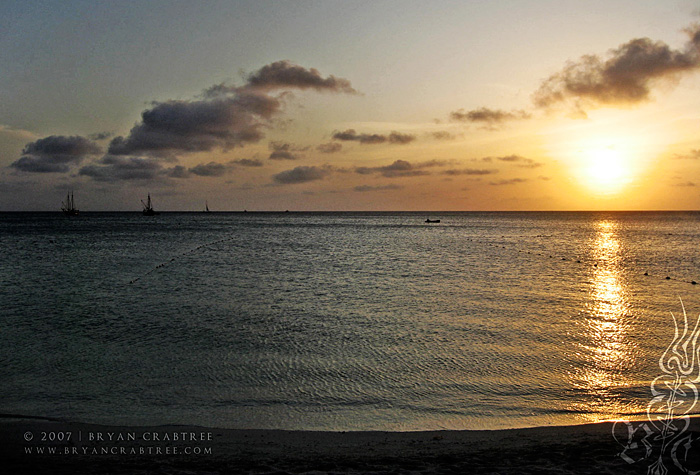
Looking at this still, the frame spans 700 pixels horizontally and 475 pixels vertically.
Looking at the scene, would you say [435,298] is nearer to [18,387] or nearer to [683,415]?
[683,415]

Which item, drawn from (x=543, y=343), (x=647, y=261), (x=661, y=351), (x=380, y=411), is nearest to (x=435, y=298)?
(x=543, y=343)

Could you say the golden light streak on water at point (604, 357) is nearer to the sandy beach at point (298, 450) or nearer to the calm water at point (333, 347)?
the calm water at point (333, 347)

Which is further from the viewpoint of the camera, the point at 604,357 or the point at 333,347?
the point at 333,347

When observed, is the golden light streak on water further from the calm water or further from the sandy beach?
the sandy beach

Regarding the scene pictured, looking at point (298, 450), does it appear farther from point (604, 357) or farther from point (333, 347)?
point (604, 357)

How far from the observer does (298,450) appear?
26.9 feet

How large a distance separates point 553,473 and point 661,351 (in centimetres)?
1081

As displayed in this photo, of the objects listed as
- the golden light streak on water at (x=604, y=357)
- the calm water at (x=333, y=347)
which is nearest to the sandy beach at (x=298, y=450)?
the calm water at (x=333, y=347)

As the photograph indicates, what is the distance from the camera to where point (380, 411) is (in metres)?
10.2

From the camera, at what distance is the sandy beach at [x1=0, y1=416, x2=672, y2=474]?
7.33 metres

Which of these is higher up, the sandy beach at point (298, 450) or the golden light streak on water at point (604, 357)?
the sandy beach at point (298, 450)

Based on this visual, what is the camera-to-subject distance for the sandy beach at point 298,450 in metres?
7.33

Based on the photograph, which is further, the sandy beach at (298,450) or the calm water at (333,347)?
the calm water at (333,347)

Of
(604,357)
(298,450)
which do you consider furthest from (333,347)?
(604,357)
